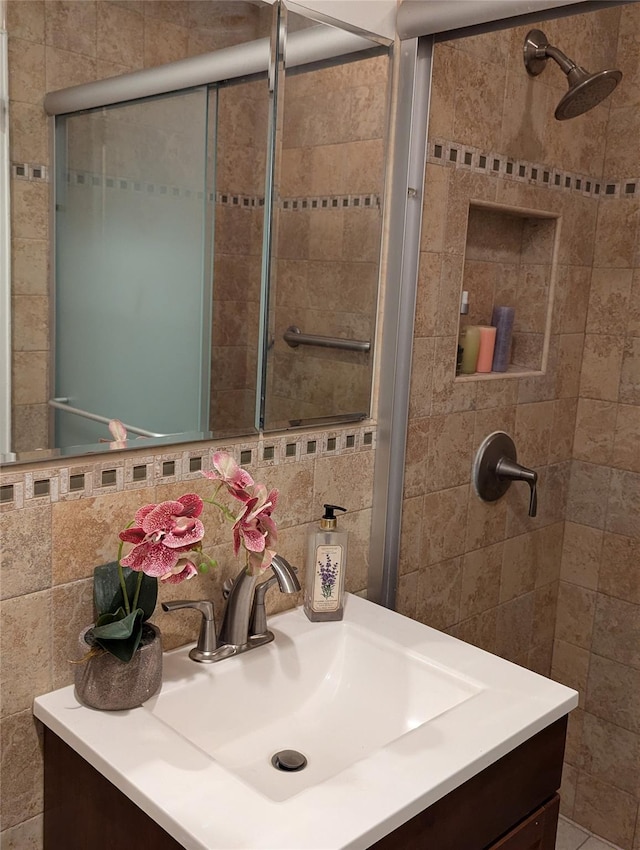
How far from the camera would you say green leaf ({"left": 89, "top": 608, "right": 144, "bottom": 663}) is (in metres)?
1.12

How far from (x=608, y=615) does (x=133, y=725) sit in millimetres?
1465

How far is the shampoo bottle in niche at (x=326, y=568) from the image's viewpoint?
1490 millimetres

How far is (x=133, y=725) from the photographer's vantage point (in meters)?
1.13

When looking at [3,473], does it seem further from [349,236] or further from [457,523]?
[457,523]

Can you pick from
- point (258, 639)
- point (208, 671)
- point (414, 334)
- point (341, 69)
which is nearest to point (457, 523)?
point (414, 334)

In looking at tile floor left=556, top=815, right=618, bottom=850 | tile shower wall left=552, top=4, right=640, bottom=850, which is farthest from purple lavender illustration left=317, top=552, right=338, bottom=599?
tile floor left=556, top=815, right=618, bottom=850

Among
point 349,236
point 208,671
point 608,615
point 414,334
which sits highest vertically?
point 349,236

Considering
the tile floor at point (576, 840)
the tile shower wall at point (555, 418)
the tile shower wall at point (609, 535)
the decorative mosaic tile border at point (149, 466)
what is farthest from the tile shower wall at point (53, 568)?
the tile floor at point (576, 840)

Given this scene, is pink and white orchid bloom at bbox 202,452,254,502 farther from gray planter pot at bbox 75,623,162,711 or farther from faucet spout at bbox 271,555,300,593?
gray planter pot at bbox 75,623,162,711

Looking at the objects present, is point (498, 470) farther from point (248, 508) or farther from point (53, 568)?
point (53, 568)

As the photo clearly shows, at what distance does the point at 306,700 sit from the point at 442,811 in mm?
352

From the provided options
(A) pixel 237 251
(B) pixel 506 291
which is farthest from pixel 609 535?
(A) pixel 237 251

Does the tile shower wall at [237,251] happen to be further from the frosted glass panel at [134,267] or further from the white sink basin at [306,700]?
the white sink basin at [306,700]

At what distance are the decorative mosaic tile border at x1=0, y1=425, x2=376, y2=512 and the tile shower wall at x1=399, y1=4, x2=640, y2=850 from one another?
208mm
